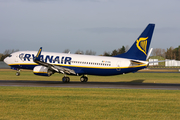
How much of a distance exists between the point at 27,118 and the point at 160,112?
29.1ft

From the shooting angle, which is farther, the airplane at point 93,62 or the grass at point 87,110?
the airplane at point 93,62

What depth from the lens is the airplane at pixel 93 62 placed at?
1724 inches

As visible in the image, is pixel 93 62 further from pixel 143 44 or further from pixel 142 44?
pixel 143 44

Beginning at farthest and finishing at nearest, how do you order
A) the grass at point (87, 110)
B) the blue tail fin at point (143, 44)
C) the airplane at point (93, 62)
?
1. the blue tail fin at point (143, 44)
2. the airplane at point (93, 62)
3. the grass at point (87, 110)

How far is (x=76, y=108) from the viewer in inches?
758

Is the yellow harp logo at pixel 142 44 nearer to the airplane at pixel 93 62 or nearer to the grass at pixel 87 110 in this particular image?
the airplane at pixel 93 62

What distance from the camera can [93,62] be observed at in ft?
152

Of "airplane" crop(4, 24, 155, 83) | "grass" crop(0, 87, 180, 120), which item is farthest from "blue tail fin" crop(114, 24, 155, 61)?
"grass" crop(0, 87, 180, 120)

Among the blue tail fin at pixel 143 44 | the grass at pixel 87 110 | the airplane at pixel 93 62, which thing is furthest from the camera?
the blue tail fin at pixel 143 44

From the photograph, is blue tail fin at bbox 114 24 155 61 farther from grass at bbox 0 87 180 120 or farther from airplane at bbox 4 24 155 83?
grass at bbox 0 87 180 120

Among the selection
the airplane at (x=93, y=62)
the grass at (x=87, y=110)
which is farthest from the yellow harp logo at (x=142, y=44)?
the grass at (x=87, y=110)

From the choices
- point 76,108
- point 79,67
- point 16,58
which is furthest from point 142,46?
point 76,108

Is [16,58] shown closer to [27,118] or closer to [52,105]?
[52,105]

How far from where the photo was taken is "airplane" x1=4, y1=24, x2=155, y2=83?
144 feet
